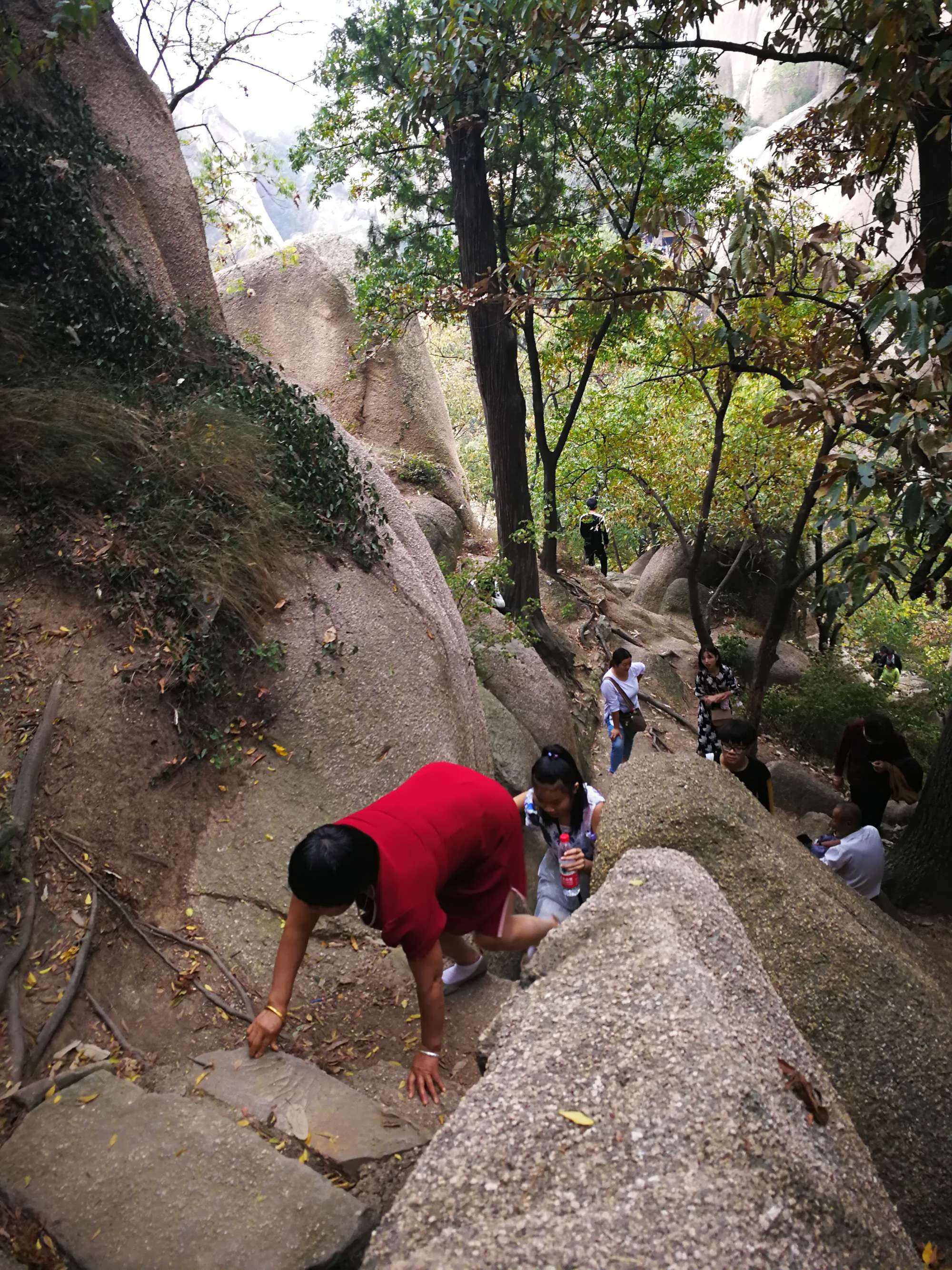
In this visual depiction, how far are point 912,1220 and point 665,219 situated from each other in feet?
17.4

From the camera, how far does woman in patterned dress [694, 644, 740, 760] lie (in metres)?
6.45

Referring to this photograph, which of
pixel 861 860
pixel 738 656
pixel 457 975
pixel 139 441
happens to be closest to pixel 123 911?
pixel 457 975

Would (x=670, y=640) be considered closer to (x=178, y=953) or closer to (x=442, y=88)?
(x=442, y=88)

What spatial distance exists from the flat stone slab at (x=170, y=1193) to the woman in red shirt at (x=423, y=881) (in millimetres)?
399

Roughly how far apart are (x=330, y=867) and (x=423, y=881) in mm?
412

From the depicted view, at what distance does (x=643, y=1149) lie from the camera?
1845mm

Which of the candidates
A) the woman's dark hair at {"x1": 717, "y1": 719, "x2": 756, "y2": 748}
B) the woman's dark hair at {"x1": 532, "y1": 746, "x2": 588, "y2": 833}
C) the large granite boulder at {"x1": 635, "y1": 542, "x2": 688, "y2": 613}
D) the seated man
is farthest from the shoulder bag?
the large granite boulder at {"x1": 635, "y1": 542, "x2": 688, "y2": 613}

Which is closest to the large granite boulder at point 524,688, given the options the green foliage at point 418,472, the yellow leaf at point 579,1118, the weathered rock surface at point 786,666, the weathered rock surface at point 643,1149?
the green foliage at point 418,472

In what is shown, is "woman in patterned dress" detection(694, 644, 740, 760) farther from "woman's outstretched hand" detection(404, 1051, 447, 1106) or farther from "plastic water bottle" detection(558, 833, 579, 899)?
"woman's outstretched hand" detection(404, 1051, 447, 1106)

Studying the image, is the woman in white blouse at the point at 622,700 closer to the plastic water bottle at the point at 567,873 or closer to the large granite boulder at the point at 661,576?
the plastic water bottle at the point at 567,873

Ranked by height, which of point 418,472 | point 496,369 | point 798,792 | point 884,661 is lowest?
point 798,792

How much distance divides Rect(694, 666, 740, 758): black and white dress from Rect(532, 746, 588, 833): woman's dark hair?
9.22 feet

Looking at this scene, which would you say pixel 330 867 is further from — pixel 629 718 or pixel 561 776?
pixel 629 718

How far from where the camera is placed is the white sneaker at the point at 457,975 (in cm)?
395
